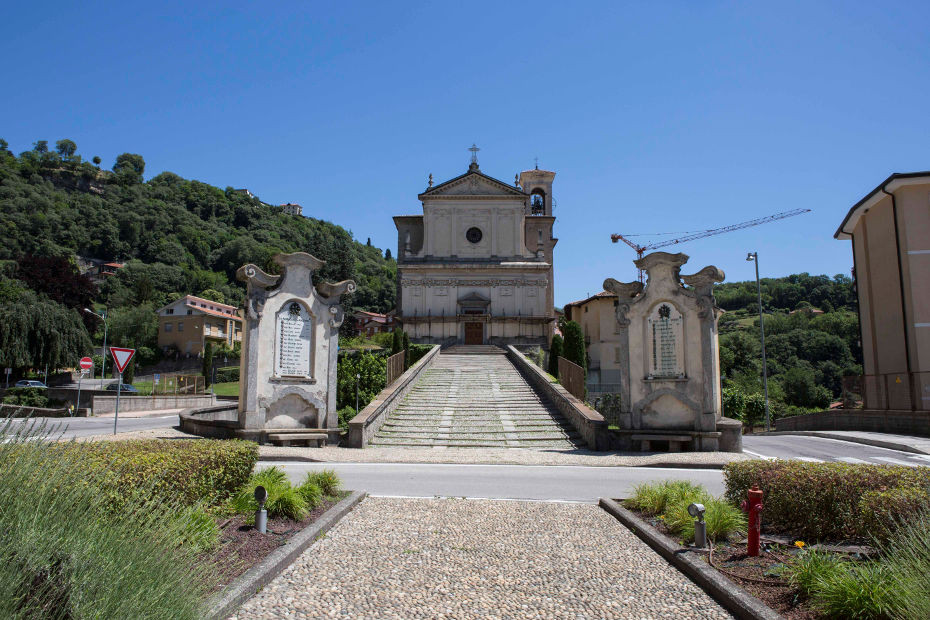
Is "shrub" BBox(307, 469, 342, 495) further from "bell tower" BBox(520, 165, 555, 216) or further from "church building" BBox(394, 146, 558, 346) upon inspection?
"bell tower" BBox(520, 165, 555, 216)

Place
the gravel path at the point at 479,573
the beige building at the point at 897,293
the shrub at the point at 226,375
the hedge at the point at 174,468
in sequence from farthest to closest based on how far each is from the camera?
the shrub at the point at 226,375 → the beige building at the point at 897,293 → the hedge at the point at 174,468 → the gravel path at the point at 479,573

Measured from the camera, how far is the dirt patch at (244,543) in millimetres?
4988

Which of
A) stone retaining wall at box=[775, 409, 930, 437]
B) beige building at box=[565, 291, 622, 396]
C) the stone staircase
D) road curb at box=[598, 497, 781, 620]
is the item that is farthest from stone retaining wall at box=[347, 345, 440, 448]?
beige building at box=[565, 291, 622, 396]

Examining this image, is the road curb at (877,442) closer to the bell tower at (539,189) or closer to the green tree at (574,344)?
the green tree at (574,344)

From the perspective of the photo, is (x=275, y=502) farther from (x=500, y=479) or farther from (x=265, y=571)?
(x=500, y=479)

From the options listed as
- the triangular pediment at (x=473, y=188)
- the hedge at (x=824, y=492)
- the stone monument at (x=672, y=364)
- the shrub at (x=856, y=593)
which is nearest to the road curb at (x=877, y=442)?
the stone monument at (x=672, y=364)

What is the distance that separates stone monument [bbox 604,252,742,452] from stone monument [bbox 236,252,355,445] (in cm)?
773

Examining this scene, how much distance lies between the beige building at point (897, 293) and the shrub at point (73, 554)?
1111 inches

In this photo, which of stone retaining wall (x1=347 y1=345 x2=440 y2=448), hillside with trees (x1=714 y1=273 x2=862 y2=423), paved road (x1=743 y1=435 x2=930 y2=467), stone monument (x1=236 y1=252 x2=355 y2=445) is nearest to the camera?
paved road (x1=743 y1=435 x2=930 y2=467)

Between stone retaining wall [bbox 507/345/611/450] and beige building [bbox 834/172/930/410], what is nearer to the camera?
stone retaining wall [bbox 507/345/611/450]

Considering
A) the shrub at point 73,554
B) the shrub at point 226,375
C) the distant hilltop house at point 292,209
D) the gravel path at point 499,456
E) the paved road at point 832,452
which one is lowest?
the paved road at point 832,452

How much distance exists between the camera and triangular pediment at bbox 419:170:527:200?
52531mm

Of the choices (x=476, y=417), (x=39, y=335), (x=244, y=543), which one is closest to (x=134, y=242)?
(x=39, y=335)

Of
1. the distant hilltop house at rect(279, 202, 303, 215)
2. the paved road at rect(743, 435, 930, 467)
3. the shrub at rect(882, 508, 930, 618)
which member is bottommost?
the paved road at rect(743, 435, 930, 467)
